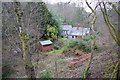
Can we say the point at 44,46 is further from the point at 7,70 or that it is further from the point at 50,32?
the point at 7,70

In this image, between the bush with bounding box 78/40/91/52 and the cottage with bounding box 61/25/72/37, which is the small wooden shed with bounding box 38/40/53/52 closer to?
the bush with bounding box 78/40/91/52

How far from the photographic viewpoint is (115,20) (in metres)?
5.39

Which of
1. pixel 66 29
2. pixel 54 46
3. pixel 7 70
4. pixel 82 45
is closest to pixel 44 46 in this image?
pixel 54 46

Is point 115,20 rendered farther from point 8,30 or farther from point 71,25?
point 71,25

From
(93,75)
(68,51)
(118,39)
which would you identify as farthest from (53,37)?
(118,39)

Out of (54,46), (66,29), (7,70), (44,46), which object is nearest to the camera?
(7,70)

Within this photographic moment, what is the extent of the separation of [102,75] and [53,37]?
9244 millimetres

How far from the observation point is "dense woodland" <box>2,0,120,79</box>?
3805 mm

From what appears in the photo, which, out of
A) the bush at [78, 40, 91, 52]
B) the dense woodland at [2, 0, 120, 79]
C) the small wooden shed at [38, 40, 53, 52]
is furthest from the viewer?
the small wooden shed at [38, 40, 53, 52]

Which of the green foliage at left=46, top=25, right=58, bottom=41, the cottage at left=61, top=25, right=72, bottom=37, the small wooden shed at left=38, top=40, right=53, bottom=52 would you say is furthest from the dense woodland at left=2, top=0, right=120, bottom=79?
the cottage at left=61, top=25, right=72, bottom=37

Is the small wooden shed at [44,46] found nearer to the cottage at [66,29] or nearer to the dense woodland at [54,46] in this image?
the dense woodland at [54,46]

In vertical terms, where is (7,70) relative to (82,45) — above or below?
below

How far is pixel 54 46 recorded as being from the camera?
12.6m

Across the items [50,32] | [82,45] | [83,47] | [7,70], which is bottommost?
[7,70]
